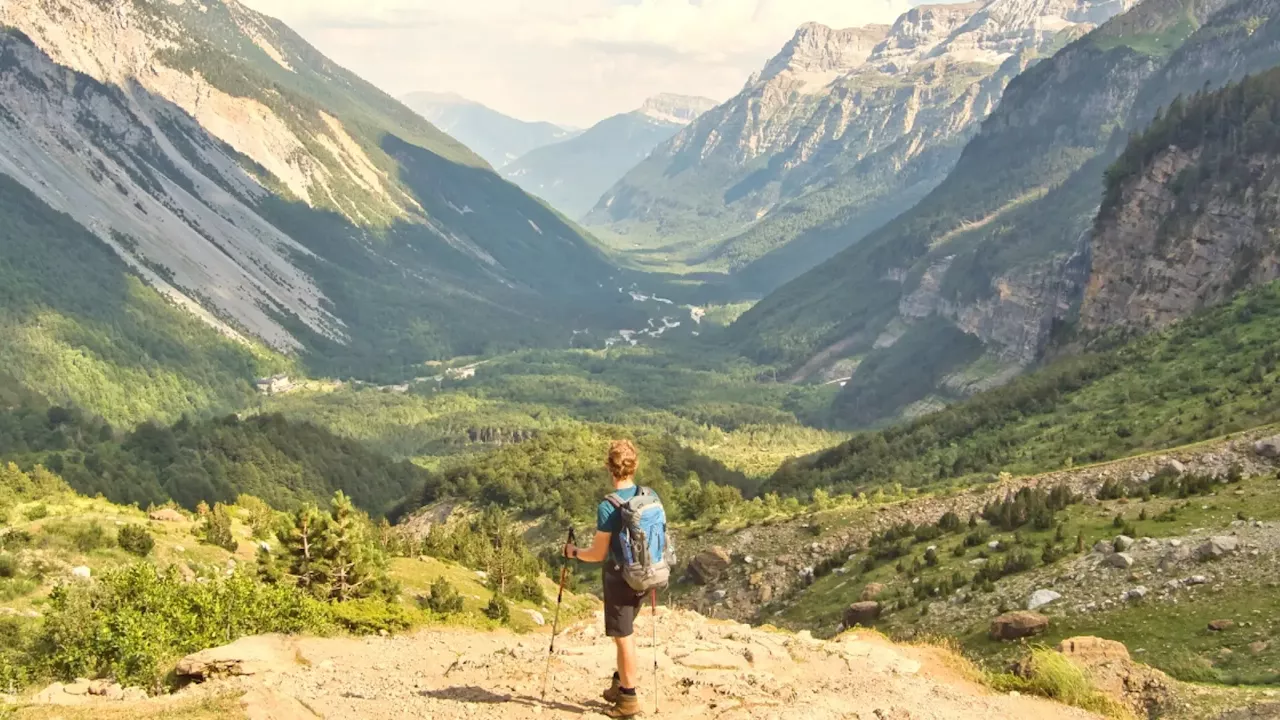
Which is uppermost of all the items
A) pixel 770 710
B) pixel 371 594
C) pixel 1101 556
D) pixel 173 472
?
pixel 173 472

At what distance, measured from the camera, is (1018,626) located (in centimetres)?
2775

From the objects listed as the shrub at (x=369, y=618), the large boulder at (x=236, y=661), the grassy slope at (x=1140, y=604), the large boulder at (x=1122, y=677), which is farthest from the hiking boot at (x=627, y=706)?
the grassy slope at (x=1140, y=604)

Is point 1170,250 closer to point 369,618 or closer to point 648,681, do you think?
point 369,618

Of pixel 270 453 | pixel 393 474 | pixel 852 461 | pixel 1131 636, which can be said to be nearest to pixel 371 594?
pixel 1131 636

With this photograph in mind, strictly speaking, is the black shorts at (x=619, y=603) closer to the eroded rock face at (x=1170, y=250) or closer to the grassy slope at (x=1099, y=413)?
the grassy slope at (x=1099, y=413)

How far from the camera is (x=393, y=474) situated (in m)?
132

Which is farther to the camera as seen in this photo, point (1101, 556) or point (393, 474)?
point (393, 474)

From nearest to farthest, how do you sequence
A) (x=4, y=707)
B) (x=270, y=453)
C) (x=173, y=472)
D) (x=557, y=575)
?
1. (x=4, y=707)
2. (x=557, y=575)
3. (x=173, y=472)
4. (x=270, y=453)

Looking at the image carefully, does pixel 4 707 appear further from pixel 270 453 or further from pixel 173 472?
pixel 270 453

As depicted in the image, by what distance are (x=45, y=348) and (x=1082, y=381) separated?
185 meters

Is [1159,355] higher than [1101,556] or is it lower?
higher

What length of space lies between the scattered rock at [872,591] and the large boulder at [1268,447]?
60.1 feet

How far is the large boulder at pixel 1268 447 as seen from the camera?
42094 millimetres

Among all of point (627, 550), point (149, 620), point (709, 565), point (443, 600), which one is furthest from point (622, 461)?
point (709, 565)
